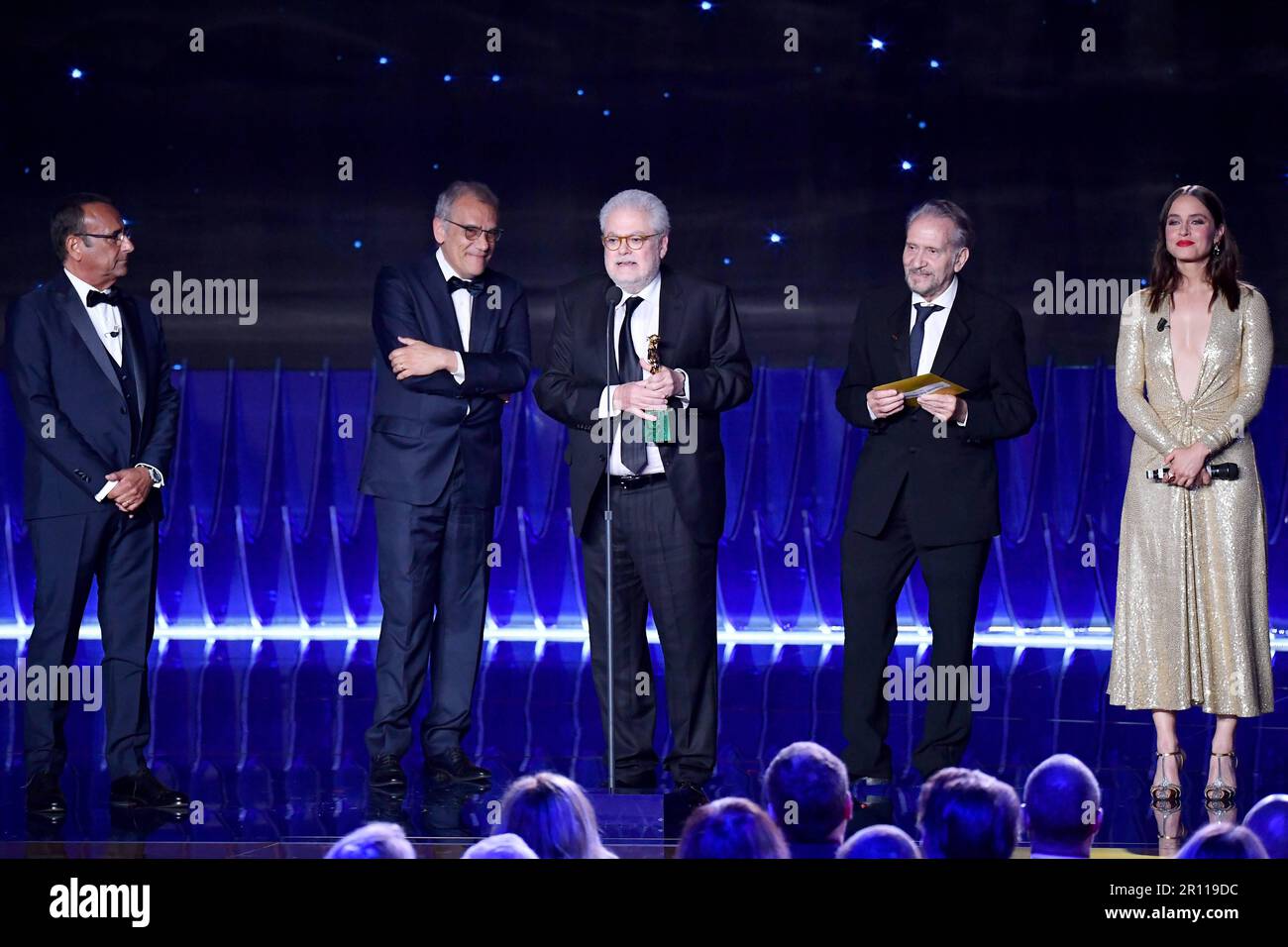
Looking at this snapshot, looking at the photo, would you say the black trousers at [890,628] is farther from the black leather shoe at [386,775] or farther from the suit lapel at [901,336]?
the black leather shoe at [386,775]

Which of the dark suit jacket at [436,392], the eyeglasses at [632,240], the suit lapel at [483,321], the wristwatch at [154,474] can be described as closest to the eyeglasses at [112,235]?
the wristwatch at [154,474]

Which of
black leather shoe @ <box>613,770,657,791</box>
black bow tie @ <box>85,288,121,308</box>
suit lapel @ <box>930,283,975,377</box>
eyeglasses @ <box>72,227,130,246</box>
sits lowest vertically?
black leather shoe @ <box>613,770,657,791</box>

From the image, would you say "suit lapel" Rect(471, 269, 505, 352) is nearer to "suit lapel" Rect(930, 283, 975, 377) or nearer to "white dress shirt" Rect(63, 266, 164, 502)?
"white dress shirt" Rect(63, 266, 164, 502)

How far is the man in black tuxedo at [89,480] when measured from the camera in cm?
395

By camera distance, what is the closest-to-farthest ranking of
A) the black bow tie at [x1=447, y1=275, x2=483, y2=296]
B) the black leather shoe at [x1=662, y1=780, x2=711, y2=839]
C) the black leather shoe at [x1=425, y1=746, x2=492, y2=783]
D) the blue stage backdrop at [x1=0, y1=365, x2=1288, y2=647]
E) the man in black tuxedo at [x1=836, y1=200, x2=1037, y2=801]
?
the black leather shoe at [x1=662, y1=780, x2=711, y2=839], the man in black tuxedo at [x1=836, y1=200, x2=1037, y2=801], the black leather shoe at [x1=425, y1=746, x2=492, y2=783], the black bow tie at [x1=447, y1=275, x2=483, y2=296], the blue stage backdrop at [x1=0, y1=365, x2=1288, y2=647]

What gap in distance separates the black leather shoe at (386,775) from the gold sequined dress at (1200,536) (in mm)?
1930

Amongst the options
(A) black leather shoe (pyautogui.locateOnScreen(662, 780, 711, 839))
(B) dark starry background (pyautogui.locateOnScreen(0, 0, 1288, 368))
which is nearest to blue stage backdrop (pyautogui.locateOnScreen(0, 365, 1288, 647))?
(B) dark starry background (pyautogui.locateOnScreen(0, 0, 1288, 368))

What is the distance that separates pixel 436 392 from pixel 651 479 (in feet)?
2.24

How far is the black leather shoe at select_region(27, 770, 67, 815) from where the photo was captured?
3.82m

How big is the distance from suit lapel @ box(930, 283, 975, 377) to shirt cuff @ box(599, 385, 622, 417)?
87 cm

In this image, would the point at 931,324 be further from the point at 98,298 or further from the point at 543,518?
the point at 543,518

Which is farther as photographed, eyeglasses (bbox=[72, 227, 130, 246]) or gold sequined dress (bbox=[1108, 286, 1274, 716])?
eyeglasses (bbox=[72, 227, 130, 246])

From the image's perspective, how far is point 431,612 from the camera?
4289 millimetres

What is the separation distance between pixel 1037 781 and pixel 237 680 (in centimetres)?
363
